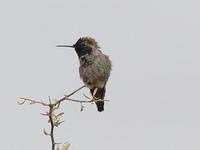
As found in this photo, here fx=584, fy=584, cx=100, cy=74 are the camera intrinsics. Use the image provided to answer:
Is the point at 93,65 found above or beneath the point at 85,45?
beneath

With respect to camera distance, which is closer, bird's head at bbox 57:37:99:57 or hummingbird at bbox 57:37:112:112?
hummingbird at bbox 57:37:112:112

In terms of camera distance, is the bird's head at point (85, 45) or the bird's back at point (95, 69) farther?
the bird's head at point (85, 45)

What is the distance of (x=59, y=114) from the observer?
9.20 ft

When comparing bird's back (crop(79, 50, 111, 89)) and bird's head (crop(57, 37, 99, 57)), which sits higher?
bird's head (crop(57, 37, 99, 57))

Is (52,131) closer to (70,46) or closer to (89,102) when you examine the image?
(89,102)

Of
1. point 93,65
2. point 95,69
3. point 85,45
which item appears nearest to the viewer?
point 95,69

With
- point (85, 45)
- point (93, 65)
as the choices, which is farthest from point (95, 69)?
point (85, 45)

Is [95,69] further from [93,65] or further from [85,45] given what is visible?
[85,45]

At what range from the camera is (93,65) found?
9070mm

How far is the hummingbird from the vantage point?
28.9 feet

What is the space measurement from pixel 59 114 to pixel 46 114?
0.31 feet

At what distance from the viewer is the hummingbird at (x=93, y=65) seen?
8.80 metres

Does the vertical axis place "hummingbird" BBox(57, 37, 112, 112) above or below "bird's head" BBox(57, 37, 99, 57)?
below

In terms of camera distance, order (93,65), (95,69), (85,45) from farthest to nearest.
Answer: (85,45)
(93,65)
(95,69)
